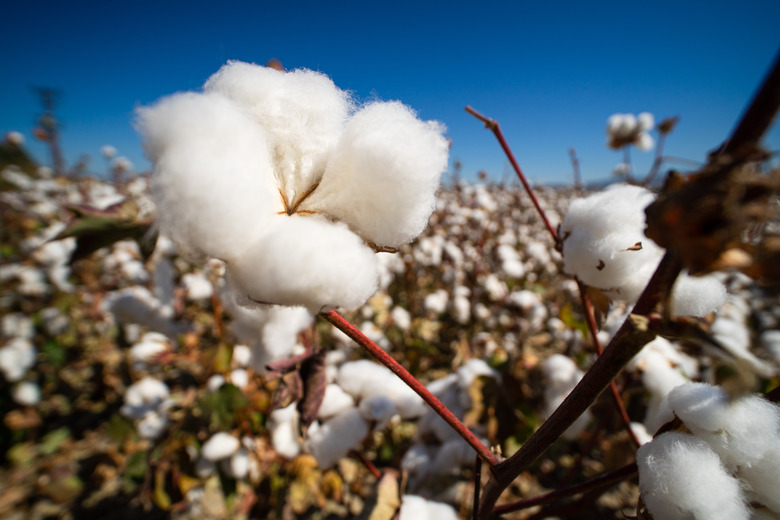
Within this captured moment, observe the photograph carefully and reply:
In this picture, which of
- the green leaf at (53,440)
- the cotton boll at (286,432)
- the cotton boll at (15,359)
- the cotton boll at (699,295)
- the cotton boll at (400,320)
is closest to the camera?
the cotton boll at (699,295)

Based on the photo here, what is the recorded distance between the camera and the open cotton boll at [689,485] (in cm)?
39

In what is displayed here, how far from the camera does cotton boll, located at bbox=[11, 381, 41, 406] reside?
1.86 meters

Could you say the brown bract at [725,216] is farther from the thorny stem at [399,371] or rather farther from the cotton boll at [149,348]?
the cotton boll at [149,348]

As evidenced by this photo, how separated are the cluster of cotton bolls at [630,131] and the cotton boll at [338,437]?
283 cm

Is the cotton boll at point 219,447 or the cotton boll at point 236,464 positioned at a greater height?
the cotton boll at point 219,447

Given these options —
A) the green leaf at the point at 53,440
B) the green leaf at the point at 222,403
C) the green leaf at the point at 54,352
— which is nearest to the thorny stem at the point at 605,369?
the green leaf at the point at 222,403

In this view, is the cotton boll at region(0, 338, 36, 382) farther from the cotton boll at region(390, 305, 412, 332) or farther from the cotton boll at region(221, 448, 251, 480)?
the cotton boll at region(390, 305, 412, 332)

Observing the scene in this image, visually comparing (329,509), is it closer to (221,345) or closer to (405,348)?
(221,345)

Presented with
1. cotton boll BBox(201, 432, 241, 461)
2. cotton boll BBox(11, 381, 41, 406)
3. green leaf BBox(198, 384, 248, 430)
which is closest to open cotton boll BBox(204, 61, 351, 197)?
green leaf BBox(198, 384, 248, 430)

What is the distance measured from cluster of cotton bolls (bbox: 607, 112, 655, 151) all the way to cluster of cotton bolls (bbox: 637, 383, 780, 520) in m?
2.72

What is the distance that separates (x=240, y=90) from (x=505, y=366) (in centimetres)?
143

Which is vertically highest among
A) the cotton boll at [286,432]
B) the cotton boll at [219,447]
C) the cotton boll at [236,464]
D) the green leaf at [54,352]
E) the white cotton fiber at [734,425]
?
the white cotton fiber at [734,425]

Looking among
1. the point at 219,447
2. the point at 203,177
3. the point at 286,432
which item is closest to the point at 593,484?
the point at 203,177

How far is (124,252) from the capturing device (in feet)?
8.57
